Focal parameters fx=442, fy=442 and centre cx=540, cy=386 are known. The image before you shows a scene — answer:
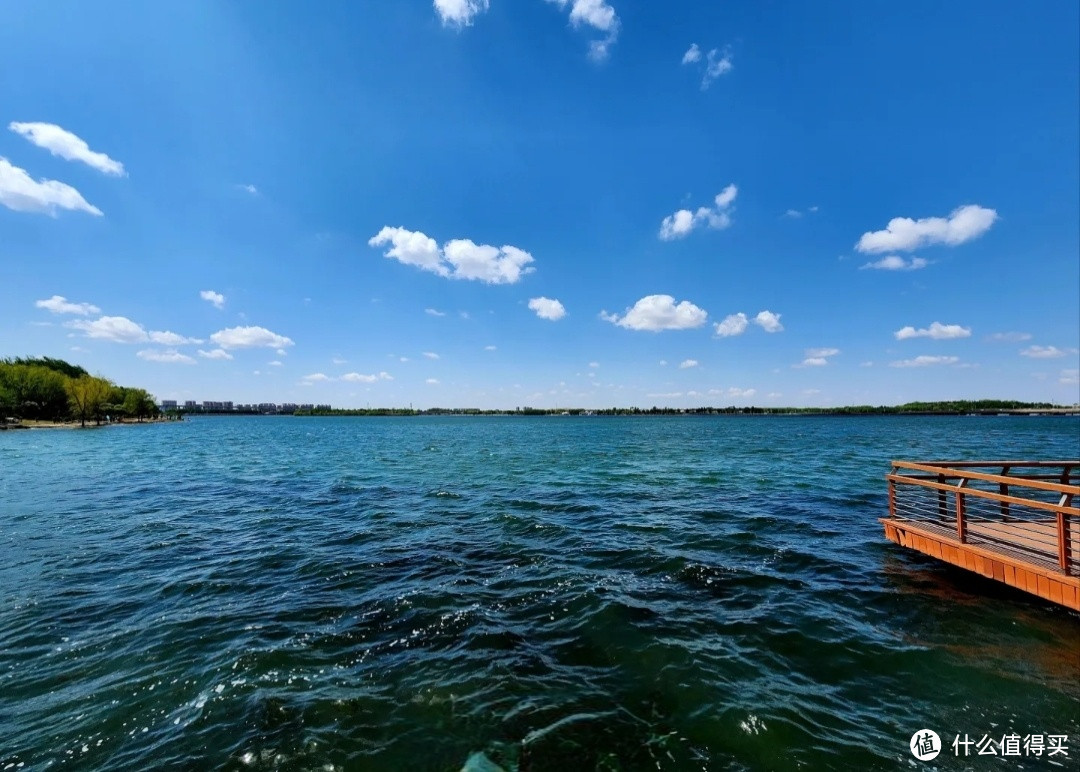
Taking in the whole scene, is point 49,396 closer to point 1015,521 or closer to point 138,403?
point 138,403

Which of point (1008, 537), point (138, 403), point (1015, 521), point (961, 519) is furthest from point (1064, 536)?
point (138, 403)

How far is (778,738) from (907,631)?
493 centimetres

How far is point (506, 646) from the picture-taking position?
319 inches

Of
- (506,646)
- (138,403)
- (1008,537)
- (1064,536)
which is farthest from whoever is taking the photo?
(138,403)

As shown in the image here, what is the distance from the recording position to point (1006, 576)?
9.81m

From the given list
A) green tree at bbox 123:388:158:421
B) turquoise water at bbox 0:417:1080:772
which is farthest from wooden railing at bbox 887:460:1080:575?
green tree at bbox 123:388:158:421

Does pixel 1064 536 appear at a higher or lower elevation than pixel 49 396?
lower

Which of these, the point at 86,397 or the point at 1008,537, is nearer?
the point at 1008,537

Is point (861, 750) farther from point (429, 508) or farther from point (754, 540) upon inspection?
point (429, 508)

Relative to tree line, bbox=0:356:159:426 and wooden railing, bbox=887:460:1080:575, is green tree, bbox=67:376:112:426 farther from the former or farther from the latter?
wooden railing, bbox=887:460:1080:575

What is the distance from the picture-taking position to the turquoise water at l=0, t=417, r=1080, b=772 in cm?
579

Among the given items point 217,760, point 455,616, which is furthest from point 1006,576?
point 217,760

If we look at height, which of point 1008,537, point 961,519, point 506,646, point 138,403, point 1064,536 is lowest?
point 506,646

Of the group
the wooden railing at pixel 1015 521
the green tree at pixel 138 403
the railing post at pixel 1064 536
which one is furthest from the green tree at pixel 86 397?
the railing post at pixel 1064 536
